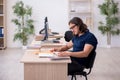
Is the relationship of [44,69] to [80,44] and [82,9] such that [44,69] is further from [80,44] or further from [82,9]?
[82,9]

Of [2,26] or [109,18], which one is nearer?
[109,18]

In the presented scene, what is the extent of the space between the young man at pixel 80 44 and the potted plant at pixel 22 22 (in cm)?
516

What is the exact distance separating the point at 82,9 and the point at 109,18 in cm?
102

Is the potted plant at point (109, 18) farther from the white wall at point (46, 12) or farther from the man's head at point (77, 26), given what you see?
the man's head at point (77, 26)

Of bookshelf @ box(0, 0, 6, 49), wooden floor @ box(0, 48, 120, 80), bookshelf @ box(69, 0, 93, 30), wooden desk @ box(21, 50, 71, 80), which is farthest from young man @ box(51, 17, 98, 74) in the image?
bookshelf @ box(0, 0, 6, 49)

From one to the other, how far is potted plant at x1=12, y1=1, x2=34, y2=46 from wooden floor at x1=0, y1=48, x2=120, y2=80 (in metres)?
0.47

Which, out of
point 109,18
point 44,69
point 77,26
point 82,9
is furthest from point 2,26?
point 44,69

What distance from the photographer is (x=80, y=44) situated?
4.15 meters

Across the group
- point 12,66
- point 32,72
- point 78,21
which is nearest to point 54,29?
point 12,66

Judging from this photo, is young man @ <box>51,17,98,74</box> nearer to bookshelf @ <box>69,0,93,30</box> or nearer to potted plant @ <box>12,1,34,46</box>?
potted plant @ <box>12,1,34,46</box>

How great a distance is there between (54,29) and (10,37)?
5.19 ft

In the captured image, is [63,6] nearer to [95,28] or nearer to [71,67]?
[95,28]

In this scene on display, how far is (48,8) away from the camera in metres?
9.66

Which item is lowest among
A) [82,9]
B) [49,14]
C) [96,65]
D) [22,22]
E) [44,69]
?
[96,65]
